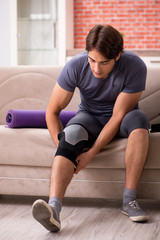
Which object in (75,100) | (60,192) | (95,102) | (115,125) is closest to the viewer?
(60,192)

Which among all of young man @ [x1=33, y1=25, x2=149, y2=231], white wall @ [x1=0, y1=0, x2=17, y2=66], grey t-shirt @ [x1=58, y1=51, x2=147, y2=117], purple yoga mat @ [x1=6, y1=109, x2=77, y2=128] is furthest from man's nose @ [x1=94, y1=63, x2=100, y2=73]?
white wall @ [x1=0, y1=0, x2=17, y2=66]

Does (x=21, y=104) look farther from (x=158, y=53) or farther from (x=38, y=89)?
(x=158, y=53)

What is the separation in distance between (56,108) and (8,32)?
3.08 m

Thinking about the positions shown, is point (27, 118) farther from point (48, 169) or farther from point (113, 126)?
point (113, 126)

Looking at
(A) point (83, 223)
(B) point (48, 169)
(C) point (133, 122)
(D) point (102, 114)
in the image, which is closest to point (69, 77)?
(D) point (102, 114)

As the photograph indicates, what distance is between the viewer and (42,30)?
514 cm

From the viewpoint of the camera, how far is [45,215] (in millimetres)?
1708

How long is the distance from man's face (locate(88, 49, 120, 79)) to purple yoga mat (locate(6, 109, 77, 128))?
1.41ft

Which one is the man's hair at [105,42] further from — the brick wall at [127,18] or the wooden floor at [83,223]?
the brick wall at [127,18]

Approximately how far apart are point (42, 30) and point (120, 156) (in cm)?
337

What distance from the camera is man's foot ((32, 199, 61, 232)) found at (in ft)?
5.56

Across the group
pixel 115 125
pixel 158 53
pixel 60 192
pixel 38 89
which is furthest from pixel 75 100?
pixel 158 53

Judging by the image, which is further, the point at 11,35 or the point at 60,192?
the point at 11,35

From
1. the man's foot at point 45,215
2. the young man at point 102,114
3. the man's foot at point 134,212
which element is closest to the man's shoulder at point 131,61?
the young man at point 102,114
